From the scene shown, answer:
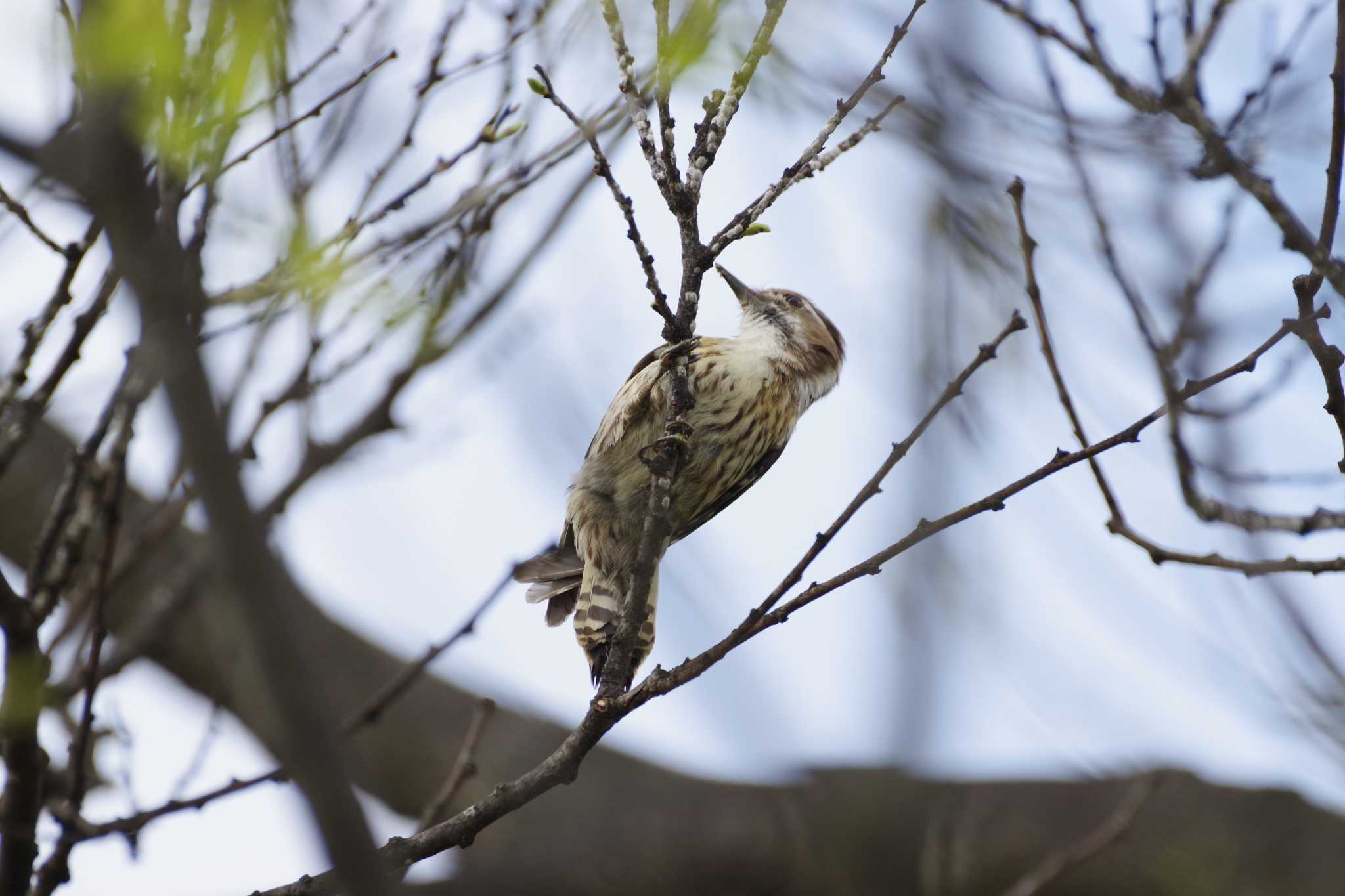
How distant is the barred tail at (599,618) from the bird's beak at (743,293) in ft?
4.46

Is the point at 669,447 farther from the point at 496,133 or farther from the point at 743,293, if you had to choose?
the point at 743,293

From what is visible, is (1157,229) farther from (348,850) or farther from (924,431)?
(348,850)

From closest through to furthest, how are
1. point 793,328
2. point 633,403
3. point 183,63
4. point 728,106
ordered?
1. point 183,63
2. point 728,106
3. point 633,403
4. point 793,328

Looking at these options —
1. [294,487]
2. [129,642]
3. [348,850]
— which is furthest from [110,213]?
[129,642]

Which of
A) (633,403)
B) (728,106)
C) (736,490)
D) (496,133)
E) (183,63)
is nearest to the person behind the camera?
(183,63)

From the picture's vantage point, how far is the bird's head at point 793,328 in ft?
16.0

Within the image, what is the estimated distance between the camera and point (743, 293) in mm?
5199

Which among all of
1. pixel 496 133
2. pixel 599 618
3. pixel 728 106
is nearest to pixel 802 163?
pixel 728 106

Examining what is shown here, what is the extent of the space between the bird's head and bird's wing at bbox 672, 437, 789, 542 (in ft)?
1.13

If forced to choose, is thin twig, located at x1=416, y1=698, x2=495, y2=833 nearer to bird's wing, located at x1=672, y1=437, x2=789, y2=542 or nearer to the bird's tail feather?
the bird's tail feather

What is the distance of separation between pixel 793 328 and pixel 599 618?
148cm

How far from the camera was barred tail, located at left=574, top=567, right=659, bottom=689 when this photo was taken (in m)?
4.12

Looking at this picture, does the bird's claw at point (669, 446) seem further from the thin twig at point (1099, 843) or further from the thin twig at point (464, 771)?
the thin twig at point (1099, 843)

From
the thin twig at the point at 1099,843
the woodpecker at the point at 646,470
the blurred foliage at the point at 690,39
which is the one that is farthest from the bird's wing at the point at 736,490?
the blurred foliage at the point at 690,39
